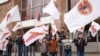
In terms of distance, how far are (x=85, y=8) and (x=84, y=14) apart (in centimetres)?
25

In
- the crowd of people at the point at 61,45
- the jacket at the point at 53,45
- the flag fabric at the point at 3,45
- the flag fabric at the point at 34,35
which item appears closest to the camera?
the crowd of people at the point at 61,45

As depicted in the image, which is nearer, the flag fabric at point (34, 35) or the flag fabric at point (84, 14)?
the flag fabric at point (84, 14)

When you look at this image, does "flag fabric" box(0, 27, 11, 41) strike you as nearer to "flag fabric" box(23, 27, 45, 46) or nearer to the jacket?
"flag fabric" box(23, 27, 45, 46)

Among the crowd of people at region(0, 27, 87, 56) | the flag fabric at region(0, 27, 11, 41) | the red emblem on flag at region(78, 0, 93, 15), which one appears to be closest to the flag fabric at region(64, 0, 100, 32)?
the red emblem on flag at region(78, 0, 93, 15)

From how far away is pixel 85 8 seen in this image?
619 inches

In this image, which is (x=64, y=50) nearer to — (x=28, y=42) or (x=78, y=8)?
(x=28, y=42)

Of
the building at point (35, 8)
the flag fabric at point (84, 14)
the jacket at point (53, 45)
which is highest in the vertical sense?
the building at point (35, 8)

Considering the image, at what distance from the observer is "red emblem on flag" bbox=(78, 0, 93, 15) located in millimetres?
15531

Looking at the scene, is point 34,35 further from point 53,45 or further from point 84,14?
point 84,14

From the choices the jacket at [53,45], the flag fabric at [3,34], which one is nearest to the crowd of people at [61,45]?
the jacket at [53,45]

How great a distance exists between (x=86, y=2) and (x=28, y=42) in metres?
5.57

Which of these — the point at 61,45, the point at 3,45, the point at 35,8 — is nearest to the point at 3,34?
the point at 3,45

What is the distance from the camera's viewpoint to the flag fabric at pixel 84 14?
601 inches

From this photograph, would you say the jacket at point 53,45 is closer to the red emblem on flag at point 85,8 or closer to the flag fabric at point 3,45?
the flag fabric at point 3,45
